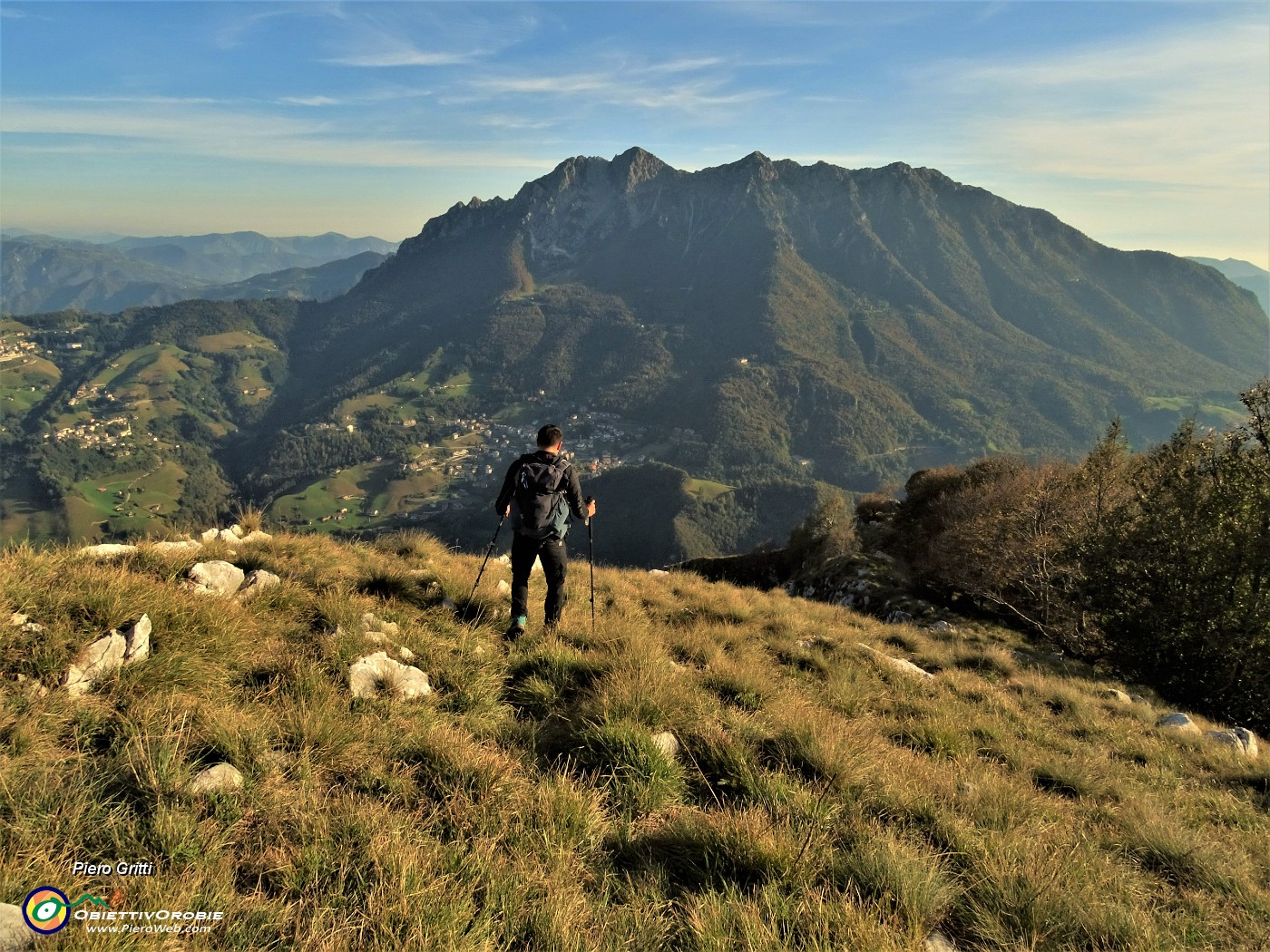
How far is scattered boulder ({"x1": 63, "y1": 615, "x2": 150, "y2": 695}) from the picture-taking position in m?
4.57

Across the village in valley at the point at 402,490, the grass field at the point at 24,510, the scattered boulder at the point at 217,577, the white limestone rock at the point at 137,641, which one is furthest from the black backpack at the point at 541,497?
the grass field at the point at 24,510

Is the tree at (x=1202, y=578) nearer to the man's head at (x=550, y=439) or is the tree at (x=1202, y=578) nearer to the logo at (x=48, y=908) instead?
the man's head at (x=550, y=439)

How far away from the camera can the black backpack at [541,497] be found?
7898 mm

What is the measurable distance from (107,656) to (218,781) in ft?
7.01

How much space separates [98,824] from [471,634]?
419 cm

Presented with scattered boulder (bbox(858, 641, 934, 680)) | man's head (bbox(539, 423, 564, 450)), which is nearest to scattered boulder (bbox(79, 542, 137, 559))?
man's head (bbox(539, 423, 564, 450))

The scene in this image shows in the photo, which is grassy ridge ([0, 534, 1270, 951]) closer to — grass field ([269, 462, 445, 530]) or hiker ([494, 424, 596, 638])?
hiker ([494, 424, 596, 638])

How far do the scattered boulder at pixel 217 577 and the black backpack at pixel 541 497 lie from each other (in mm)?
3651

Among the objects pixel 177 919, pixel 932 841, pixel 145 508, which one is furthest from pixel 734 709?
pixel 145 508

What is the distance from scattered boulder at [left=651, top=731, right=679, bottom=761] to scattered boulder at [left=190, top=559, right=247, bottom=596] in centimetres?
548

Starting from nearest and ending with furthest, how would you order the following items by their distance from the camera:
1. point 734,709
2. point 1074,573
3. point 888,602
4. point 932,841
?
point 932,841, point 734,709, point 1074,573, point 888,602

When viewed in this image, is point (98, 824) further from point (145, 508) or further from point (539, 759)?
point (145, 508)

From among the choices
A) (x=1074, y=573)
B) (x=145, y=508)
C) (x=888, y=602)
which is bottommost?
(x=145, y=508)

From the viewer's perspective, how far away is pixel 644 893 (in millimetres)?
3490
